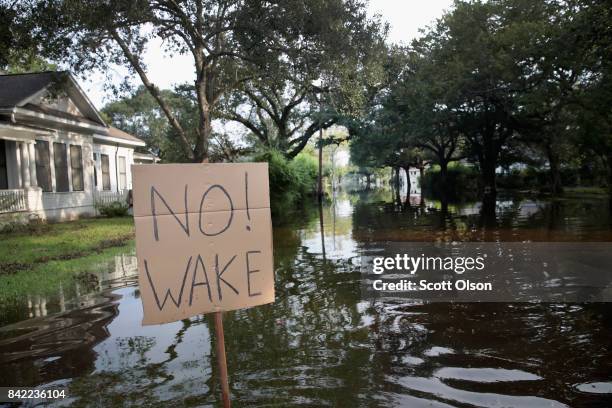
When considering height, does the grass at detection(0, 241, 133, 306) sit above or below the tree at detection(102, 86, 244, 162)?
below

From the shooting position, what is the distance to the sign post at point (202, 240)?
2.89m

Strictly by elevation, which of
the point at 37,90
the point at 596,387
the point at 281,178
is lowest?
the point at 596,387

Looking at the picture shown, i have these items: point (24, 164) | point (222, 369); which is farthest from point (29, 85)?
point (222, 369)

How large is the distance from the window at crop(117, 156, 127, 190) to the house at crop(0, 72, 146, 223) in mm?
1451

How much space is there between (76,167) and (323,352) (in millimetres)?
20022

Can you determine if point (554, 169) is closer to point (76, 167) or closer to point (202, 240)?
point (76, 167)

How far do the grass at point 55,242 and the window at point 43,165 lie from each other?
286 centimetres

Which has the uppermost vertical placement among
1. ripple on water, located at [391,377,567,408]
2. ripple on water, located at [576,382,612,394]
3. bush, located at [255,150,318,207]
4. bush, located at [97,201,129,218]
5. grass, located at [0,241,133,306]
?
bush, located at [255,150,318,207]

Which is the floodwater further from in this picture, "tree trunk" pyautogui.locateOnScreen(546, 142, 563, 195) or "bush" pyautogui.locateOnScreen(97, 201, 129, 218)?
"tree trunk" pyautogui.locateOnScreen(546, 142, 563, 195)

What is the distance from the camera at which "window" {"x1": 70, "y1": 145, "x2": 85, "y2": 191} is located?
69.8 feet

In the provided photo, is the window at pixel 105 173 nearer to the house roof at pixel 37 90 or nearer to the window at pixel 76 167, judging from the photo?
the window at pixel 76 167

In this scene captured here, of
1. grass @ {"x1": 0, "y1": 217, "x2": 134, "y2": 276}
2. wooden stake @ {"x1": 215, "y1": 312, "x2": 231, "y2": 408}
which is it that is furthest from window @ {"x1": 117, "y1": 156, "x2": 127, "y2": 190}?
wooden stake @ {"x1": 215, "y1": 312, "x2": 231, "y2": 408}

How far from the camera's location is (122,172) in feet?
88.7

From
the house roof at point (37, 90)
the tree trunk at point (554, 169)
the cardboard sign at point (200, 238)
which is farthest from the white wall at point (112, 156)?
the tree trunk at point (554, 169)
